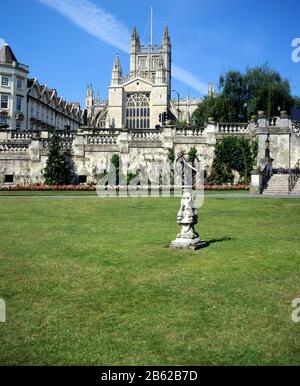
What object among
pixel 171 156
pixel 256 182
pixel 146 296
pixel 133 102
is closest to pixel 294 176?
pixel 256 182

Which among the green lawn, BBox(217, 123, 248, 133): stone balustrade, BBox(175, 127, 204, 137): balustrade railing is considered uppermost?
BBox(217, 123, 248, 133): stone balustrade

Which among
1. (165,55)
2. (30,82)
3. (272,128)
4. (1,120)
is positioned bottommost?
(272,128)

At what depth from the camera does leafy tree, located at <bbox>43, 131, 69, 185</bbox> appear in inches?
1302

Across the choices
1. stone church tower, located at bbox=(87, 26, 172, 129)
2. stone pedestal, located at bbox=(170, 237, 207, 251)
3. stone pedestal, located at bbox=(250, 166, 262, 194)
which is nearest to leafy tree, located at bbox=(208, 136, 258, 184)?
stone pedestal, located at bbox=(250, 166, 262, 194)

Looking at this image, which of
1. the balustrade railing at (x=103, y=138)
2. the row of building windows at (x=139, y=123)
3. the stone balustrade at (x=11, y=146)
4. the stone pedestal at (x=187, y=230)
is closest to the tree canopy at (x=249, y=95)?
the balustrade railing at (x=103, y=138)

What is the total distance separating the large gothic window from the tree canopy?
140ft

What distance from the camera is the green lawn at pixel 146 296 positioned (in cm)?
486

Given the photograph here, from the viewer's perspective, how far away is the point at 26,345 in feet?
16.5

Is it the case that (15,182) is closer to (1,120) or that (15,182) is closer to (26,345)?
(26,345)

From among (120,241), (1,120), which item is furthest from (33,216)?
(1,120)

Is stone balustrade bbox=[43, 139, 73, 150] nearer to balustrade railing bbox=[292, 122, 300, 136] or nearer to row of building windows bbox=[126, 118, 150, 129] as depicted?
balustrade railing bbox=[292, 122, 300, 136]

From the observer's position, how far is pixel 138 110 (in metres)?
99.7

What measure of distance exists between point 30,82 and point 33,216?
63905 millimetres

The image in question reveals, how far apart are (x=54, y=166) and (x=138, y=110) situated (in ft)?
227
